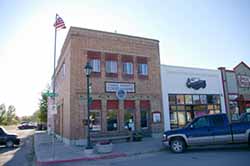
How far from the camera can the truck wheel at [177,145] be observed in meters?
12.9

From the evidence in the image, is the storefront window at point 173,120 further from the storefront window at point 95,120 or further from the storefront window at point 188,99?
the storefront window at point 95,120

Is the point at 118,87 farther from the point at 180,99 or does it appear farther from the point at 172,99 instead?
the point at 180,99

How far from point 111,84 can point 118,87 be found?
689 mm

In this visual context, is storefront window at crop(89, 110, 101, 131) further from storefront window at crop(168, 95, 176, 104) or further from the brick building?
storefront window at crop(168, 95, 176, 104)

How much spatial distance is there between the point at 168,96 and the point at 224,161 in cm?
1307

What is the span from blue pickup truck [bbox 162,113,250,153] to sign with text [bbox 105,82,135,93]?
736 centimetres

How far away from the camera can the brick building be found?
1798 centimetres

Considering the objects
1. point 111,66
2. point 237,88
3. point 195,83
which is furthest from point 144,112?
point 237,88

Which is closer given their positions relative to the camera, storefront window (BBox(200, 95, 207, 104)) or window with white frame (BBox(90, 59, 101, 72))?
window with white frame (BBox(90, 59, 101, 72))

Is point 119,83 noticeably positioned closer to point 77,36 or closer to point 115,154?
point 77,36

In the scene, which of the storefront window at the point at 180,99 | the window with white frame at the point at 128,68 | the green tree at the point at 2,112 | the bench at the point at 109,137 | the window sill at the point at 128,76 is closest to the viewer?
the bench at the point at 109,137

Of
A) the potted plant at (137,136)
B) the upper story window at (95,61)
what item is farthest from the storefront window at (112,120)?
the upper story window at (95,61)

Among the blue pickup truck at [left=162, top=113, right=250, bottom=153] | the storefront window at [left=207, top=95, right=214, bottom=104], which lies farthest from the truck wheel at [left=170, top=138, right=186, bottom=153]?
the storefront window at [left=207, top=95, right=214, bottom=104]

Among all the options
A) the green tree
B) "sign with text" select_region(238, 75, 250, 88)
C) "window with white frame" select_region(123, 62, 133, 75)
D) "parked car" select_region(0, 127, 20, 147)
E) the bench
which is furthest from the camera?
the green tree
